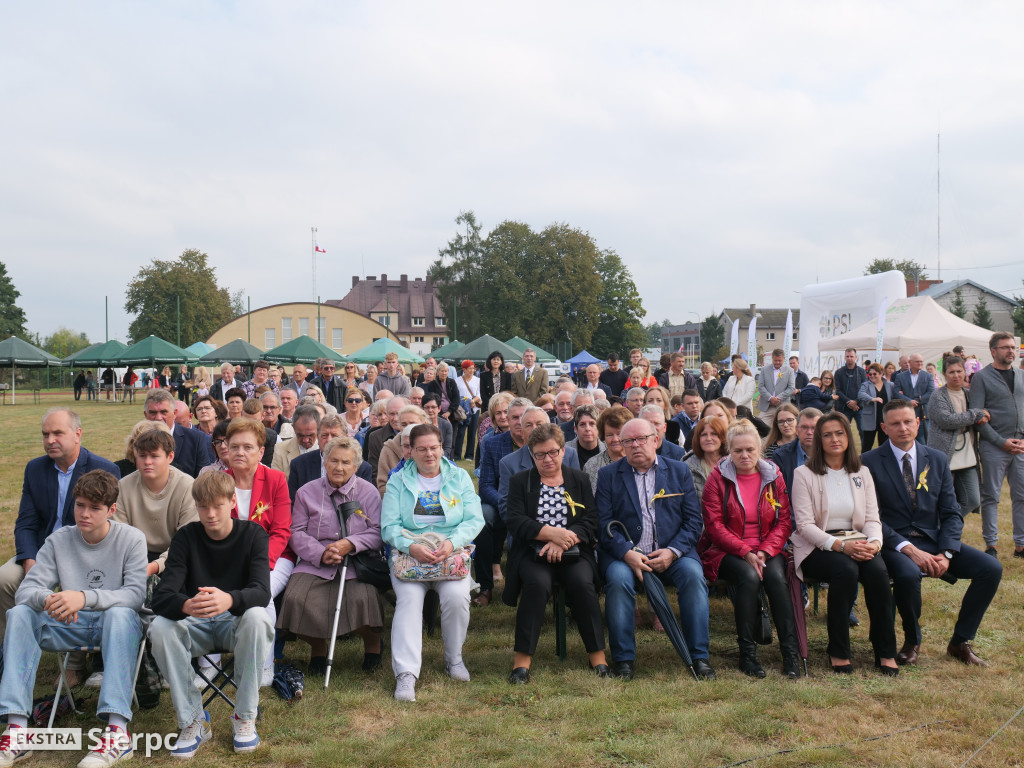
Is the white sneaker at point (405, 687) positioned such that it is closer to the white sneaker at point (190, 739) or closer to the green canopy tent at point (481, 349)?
the white sneaker at point (190, 739)

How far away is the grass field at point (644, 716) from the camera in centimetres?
349

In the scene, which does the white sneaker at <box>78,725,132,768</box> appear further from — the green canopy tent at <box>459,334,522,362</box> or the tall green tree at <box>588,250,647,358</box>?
the tall green tree at <box>588,250,647,358</box>

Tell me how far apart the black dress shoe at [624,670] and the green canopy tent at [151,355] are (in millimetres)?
29826

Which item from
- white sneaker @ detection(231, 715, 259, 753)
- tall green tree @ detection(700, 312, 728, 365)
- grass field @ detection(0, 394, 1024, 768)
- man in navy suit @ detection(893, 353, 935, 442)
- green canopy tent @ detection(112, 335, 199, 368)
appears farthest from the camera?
tall green tree @ detection(700, 312, 728, 365)

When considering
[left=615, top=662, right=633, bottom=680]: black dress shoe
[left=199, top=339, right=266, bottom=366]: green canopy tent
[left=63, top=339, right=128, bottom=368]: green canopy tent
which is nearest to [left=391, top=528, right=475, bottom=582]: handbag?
[left=615, top=662, right=633, bottom=680]: black dress shoe

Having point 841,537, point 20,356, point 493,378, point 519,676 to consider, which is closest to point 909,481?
point 841,537

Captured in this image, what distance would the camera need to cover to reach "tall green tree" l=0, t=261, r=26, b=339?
65.7 metres

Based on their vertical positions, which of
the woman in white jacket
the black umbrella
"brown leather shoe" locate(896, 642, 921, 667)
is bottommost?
"brown leather shoe" locate(896, 642, 921, 667)

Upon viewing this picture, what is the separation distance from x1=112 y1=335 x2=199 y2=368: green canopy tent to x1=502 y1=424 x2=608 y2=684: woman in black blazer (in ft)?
95.7

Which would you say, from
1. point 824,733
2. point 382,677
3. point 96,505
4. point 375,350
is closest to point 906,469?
point 824,733

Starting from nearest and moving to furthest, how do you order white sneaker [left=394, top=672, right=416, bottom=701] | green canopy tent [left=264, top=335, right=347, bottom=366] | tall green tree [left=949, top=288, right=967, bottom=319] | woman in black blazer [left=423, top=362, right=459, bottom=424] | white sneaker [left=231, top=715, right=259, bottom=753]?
1. white sneaker [left=231, top=715, right=259, bottom=753]
2. white sneaker [left=394, top=672, right=416, bottom=701]
3. woman in black blazer [left=423, top=362, right=459, bottom=424]
4. green canopy tent [left=264, top=335, right=347, bottom=366]
5. tall green tree [left=949, top=288, right=967, bottom=319]

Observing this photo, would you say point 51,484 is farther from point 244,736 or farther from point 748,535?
point 748,535

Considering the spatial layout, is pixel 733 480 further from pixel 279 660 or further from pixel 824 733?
pixel 279 660

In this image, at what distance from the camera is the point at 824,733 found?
12.0ft
